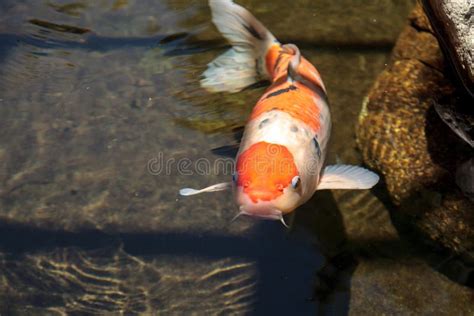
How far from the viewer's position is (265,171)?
316 centimetres

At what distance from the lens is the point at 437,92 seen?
4.65 m

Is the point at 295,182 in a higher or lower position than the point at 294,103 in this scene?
lower

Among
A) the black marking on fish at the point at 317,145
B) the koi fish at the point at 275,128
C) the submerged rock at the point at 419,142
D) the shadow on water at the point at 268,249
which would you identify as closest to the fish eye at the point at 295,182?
the koi fish at the point at 275,128

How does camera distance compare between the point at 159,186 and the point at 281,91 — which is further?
the point at 159,186

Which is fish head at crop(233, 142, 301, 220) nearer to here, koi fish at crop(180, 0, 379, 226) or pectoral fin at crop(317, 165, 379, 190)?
koi fish at crop(180, 0, 379, 226)

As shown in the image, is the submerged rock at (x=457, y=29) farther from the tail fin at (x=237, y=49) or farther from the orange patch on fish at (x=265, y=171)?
the orange patch on fish at (x=265, y=171)

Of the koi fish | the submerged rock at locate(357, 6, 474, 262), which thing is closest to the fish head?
the koi fish

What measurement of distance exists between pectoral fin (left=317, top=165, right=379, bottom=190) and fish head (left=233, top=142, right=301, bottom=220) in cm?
47

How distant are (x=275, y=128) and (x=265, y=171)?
474mm

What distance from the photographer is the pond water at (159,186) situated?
392 cm

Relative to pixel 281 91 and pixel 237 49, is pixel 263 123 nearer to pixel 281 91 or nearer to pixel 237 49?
pixel 281 91

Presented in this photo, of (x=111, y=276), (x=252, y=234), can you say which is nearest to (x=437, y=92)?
(x=252, y=234)

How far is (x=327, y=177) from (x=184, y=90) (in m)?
2.00

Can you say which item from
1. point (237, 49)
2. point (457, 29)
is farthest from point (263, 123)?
point (457, 29)
